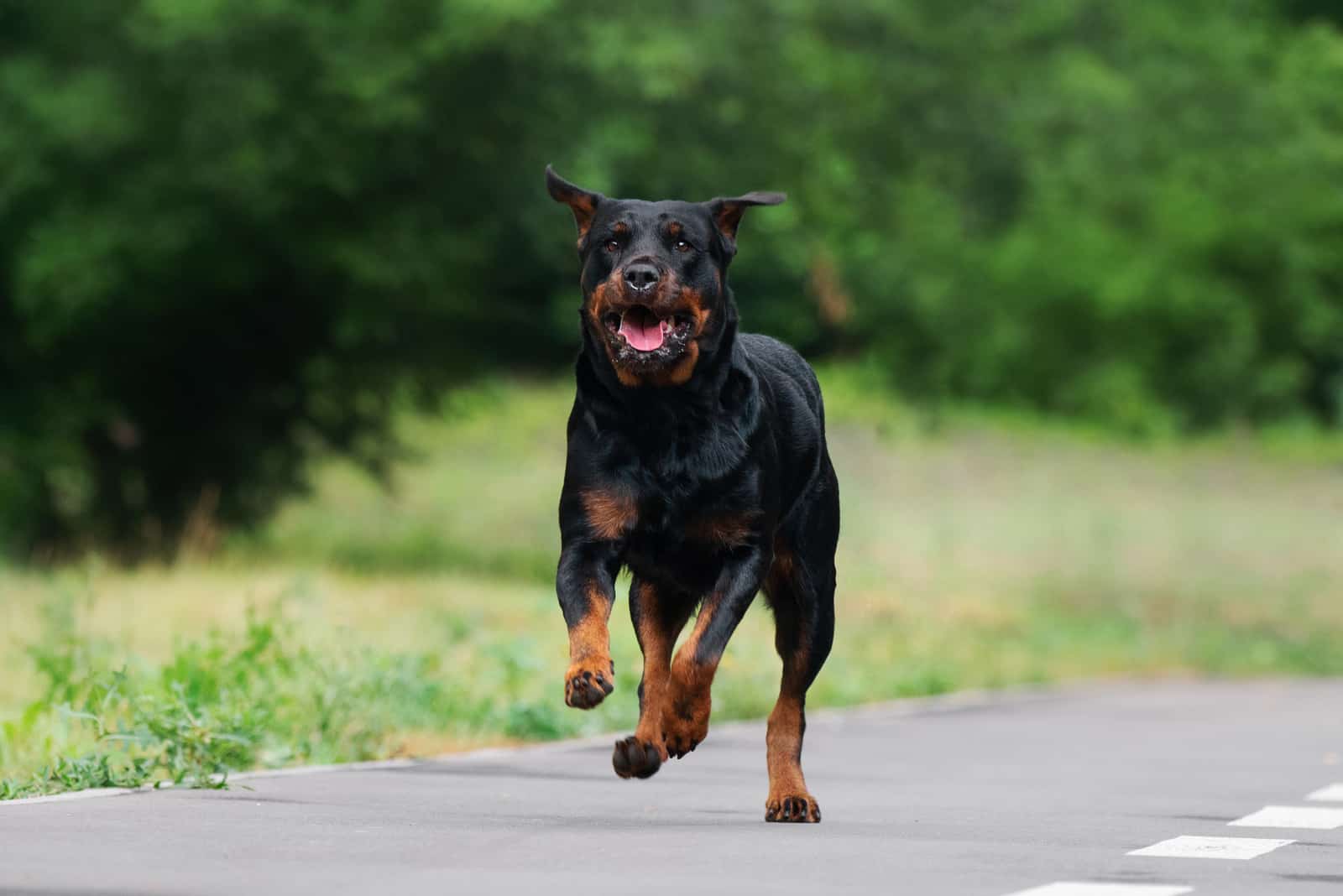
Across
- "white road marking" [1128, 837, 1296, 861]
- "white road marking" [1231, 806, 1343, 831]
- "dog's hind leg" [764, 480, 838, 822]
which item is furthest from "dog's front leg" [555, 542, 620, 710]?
"white road marking" [1231, 806, 1343, 831]

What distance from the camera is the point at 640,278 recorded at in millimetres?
7875

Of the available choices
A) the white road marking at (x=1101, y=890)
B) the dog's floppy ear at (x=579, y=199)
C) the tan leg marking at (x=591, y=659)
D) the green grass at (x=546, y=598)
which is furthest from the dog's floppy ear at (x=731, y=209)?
the green grass at (x=546, y=598)

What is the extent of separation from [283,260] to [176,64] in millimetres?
2148

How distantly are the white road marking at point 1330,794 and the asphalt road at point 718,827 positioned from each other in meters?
0.04

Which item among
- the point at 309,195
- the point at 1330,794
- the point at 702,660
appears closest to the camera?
the point at 702,660

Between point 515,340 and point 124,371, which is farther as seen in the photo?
point 515,340

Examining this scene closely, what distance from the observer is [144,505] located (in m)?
25.5

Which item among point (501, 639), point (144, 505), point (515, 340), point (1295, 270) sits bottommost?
point (501, 639)

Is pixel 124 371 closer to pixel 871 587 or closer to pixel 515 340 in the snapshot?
pixel 515 340

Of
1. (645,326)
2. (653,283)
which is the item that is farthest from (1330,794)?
(653,283)

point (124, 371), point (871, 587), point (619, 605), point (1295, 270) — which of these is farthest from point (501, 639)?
point (1295, 270)

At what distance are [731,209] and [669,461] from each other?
92 cm

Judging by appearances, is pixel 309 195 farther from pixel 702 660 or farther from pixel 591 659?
pixel 591 659

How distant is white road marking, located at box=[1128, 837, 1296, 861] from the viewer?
7742 millimetres
